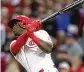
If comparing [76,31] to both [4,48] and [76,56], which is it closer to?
[76,56]

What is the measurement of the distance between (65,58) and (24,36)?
119 inches

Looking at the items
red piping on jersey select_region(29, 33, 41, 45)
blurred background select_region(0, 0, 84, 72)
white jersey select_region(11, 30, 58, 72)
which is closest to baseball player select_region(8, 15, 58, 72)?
white jersey select_region(11, 30, 58, 72)

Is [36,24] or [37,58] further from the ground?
[36,24]

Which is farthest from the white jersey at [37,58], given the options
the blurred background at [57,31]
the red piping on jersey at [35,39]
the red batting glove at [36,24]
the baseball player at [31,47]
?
the blurred background at [57,31]

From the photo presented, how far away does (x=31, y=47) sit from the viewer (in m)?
5.61

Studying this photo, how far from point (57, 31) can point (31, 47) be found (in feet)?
12.8

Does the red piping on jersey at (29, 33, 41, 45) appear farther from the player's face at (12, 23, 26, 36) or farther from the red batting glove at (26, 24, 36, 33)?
the player's face at (12, 23, 26, 36)

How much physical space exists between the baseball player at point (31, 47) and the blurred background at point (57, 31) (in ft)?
6.89

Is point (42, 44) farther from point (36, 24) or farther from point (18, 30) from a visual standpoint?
point (18, 30)

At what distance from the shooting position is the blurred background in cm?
824

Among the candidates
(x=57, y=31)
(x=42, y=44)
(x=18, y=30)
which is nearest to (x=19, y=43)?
(x=18, y=30)

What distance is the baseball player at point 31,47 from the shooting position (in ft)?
17.9

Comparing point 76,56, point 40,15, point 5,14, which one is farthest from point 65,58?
point 5,14

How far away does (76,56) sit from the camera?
8266 mm
